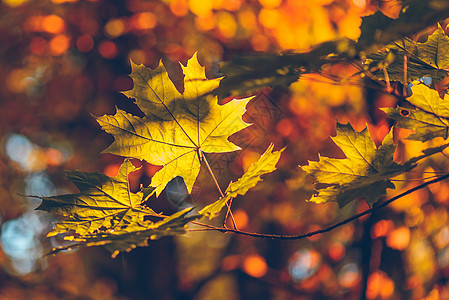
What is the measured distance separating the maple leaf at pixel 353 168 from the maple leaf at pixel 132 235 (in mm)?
273

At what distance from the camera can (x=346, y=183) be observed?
0.69m

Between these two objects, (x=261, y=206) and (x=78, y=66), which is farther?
(x=78, y=66)

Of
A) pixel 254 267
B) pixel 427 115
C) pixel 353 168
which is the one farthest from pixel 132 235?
pixel 254 267

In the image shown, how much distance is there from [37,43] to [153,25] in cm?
119

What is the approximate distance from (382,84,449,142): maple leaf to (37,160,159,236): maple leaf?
0.53 meters

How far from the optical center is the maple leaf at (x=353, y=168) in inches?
26.2

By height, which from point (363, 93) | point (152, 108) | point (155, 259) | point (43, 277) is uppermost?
point (152, 108)

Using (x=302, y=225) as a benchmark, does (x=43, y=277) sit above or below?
below

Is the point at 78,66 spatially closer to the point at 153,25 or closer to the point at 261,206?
the point at 153,25

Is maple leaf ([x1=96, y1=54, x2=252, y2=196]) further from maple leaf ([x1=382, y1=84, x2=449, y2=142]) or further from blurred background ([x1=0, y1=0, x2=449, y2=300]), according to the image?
blurred background ([x1=0, y1=0, x2=449, y2=300])

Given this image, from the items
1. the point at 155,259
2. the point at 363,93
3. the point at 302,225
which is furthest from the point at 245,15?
the point at 155,259

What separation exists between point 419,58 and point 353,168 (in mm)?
244

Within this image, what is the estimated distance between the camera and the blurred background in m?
2.58

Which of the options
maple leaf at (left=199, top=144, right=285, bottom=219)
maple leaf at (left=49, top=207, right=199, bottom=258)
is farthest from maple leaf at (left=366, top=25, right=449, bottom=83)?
maple leaf at (left=49, top=207, right=199, bottom=258)
